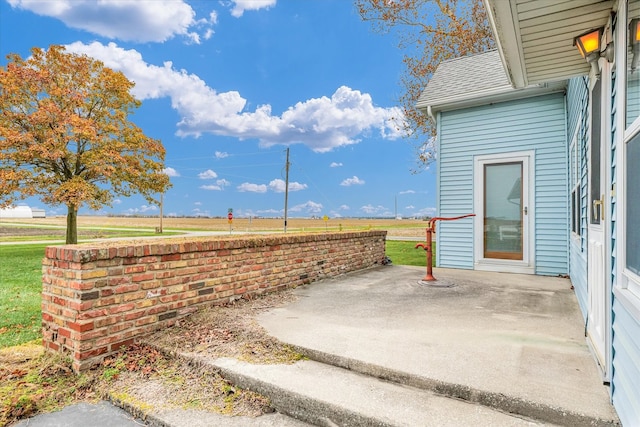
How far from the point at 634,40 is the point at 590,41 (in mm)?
900

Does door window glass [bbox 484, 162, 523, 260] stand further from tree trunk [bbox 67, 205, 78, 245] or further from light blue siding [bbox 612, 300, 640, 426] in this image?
tree trunk [bbox 67, 205, 78, 245]

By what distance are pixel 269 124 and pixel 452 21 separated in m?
28.4

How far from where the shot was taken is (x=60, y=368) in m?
2.53

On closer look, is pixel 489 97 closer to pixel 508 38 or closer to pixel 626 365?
pixel 508 38

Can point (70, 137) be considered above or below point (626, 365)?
above

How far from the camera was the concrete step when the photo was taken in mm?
1776

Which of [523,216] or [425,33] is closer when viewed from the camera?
[523,216]

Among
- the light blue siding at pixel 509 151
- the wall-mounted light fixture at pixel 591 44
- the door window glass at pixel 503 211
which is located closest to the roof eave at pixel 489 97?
the light blue siding at pixel 509 151

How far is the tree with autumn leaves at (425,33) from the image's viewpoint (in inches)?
489

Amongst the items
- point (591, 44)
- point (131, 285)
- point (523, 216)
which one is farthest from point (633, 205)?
point (523, 216)

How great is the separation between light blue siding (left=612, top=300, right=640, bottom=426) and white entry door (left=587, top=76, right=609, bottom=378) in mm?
276

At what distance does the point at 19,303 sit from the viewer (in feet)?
15.0

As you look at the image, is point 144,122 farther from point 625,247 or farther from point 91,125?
→ point 625,247

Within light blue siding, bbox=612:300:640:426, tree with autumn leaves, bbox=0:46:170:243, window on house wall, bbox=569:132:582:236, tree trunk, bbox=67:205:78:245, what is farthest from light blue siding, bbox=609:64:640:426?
tree trunk, bbox=67:205:78:245
